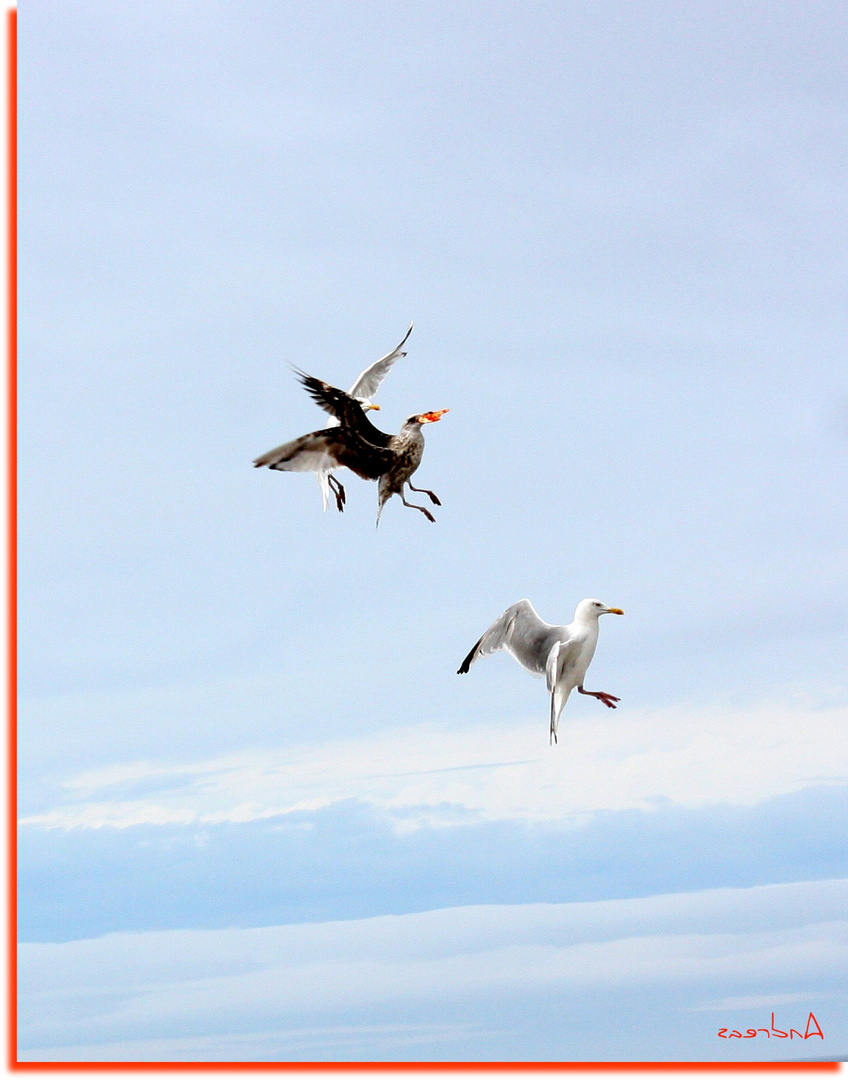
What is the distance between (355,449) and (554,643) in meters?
1.96

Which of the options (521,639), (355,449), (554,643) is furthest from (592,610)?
(355,449)

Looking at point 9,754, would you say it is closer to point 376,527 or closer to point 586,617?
point 376,527

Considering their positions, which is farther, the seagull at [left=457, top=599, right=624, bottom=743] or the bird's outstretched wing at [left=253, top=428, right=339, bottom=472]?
the seagull at [left=457, top=599, right=624, bottom=743]

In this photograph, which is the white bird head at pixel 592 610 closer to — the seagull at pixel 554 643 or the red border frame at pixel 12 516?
the seagull at pixel 554 643

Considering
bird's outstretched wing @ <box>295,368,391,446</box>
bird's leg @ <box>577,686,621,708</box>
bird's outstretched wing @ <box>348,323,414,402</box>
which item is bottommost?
bird's leg @ <box>577,686,621,708</box>

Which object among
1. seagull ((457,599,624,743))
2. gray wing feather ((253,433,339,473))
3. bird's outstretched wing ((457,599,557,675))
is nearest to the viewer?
gray wing feather ((253,433,339,473))

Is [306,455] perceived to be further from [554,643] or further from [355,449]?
[554,643]

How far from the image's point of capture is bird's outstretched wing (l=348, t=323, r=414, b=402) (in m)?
9.88

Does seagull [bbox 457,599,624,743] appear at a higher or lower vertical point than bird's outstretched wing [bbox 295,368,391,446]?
lower

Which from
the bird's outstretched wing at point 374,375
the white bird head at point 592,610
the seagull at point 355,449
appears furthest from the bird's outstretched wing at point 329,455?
the white bird head at point 592,610

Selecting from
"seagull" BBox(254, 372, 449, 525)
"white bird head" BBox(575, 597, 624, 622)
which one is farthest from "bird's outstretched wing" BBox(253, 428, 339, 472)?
"white bird head" BBox(575, 597, 624, 622)

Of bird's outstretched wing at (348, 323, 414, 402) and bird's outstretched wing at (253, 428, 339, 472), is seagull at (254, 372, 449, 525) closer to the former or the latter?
bird's outstretched wing at (253, 428, 339, 472)

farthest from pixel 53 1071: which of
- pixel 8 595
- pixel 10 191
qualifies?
pixel 10 191

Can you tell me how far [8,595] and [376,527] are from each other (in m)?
2.79
